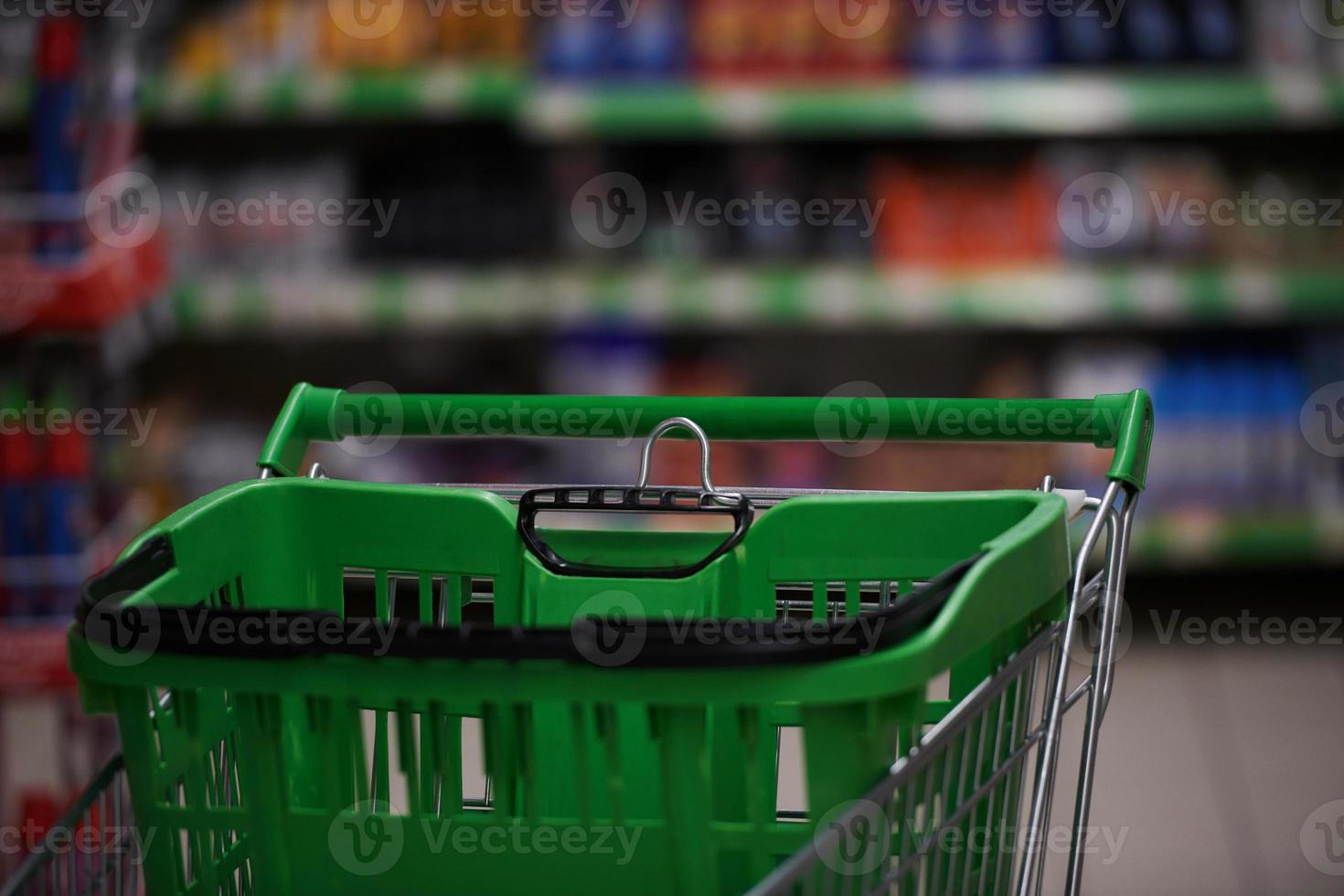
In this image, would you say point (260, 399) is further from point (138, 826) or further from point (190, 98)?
point (138, 826)

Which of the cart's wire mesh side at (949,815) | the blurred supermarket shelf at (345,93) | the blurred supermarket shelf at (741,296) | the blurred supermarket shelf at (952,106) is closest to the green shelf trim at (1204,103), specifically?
the blurred supermarket shelf at (952,106)

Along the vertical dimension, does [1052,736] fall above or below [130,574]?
below

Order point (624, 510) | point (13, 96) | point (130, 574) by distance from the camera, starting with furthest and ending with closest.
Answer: point (13, 96), point (624, 510), point (130, 574)

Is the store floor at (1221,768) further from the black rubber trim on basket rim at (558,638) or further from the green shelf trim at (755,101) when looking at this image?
the black rubber trim on basket rim at (558,638)

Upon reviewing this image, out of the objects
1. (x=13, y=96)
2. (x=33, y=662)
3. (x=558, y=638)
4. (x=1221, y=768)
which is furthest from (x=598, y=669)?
(x=13, y=96)

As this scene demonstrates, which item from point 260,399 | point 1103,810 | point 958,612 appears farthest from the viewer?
point 260,399

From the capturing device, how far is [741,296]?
257 centimetres

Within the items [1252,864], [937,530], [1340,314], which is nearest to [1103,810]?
[1252,864]

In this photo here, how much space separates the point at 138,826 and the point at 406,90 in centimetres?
197

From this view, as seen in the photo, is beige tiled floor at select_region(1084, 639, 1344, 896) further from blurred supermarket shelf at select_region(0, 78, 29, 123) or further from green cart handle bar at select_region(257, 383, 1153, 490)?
blurred supermarket shelf at select_region(0, 78, 29, 123)

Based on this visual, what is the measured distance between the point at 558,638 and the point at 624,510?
11.0 inches

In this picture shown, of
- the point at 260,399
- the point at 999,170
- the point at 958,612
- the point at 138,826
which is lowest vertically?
the point at 138,826

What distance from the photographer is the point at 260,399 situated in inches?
121

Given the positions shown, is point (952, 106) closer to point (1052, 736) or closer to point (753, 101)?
point (753, 101)
